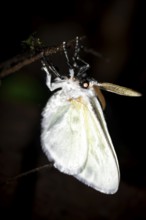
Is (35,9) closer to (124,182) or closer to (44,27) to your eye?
(44,27)

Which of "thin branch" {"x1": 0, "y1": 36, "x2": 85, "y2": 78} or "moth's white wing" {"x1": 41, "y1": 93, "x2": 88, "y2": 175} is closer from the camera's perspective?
"thin branch" {"x1": 0, "y1": 36, "x2": 85, "y2": 78}

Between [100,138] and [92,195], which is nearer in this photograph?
[100,138]

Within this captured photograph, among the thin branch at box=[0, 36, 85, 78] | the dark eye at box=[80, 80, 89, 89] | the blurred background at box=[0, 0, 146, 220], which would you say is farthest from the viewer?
the blurred background at box=[0, 0, 146, 220]

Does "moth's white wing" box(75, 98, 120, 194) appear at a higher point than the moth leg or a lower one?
lower

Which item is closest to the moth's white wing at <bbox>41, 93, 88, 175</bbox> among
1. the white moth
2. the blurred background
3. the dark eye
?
the white moth

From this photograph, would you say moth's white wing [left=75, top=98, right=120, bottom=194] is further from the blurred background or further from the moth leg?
the blurred background

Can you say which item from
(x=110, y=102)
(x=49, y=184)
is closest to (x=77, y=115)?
(x=49, y=184)

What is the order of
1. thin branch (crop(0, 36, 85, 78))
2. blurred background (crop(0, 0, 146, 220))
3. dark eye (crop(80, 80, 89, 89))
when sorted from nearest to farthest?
thin branch (crop(0, 36, 85, 78)), dark eye (crop(80, 80, 89, 89)), blurred background (crop(0, 0, 146, 220))

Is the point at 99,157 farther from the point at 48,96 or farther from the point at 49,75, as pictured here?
the point at 48,96

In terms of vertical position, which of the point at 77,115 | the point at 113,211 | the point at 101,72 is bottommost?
the point at 113,211
